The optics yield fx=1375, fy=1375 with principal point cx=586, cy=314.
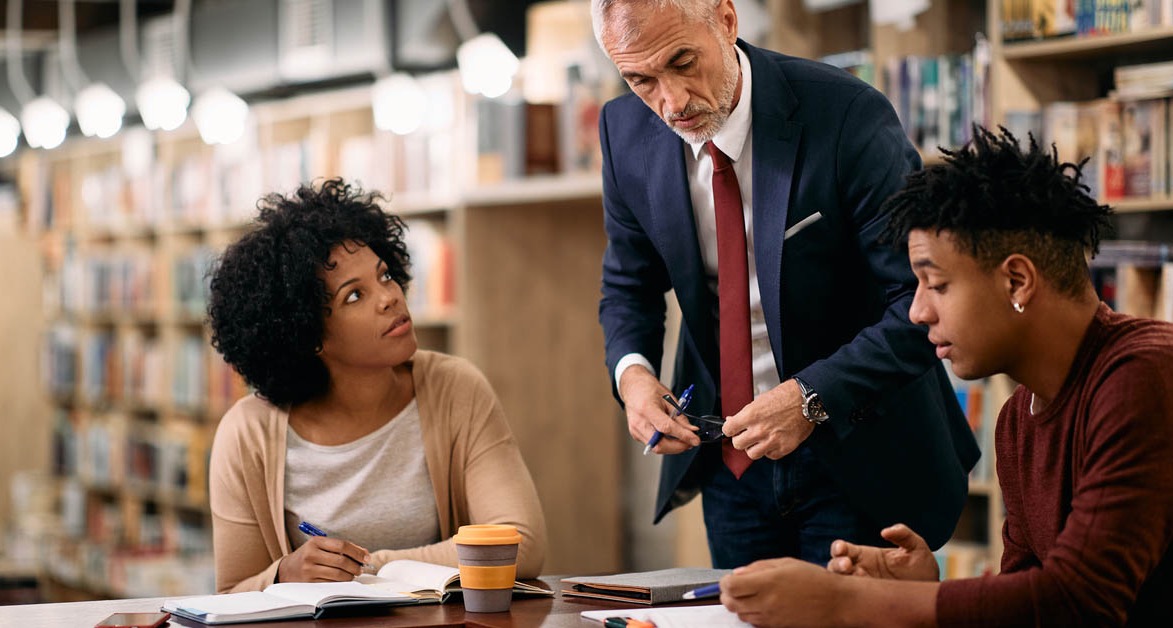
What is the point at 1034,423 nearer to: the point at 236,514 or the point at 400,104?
the point at 236,514

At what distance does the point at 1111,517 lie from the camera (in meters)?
1.39

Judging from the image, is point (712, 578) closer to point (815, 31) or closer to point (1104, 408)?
point (1104, 408)

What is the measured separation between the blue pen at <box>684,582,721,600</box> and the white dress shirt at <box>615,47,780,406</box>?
1.51 ft

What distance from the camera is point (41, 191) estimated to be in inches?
295

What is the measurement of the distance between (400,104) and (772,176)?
2.91m

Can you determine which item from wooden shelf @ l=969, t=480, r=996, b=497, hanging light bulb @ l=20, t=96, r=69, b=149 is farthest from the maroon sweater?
hanging light bulb @ l=20, t=96, r=69, b=149

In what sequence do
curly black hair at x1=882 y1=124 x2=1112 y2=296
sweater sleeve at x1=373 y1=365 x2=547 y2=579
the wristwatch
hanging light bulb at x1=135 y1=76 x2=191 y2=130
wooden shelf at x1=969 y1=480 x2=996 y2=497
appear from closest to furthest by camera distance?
curly black hair at x1=882 y1=124 x2=1112 y2=296 → the wristwatch → sweater sleeve at x1=373 y1=365 x2=547 y2=579 → wooden shelf at x1=969 y1=480 x2=996 y2=497 → hanging light bulb at x1=135 y1=76 x2=191 y2=130

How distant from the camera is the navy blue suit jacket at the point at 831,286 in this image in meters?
1.94

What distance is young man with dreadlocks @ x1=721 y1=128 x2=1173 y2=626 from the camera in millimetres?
1395

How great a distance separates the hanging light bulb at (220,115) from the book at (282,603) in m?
3.72

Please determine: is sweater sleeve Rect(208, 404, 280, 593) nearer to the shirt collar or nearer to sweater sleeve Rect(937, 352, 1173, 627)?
the shirt collar

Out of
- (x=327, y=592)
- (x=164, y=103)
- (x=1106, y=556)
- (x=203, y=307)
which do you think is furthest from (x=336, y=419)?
(x=203, y=307)

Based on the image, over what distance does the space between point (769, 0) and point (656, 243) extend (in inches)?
68.3

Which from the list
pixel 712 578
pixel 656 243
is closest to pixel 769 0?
pixel 656 243
